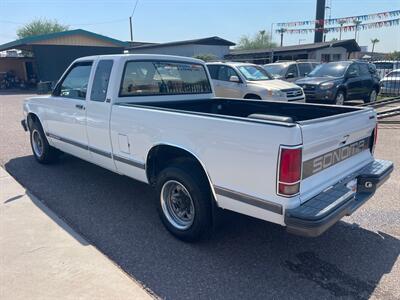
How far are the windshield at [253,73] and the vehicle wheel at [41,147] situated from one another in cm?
666

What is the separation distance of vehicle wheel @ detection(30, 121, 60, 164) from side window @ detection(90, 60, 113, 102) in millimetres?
2162

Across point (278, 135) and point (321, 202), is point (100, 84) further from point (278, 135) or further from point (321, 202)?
point (321, 202)

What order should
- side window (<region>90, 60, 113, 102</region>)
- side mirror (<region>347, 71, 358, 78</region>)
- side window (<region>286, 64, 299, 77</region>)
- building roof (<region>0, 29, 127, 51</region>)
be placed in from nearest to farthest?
side window (<region>90, 60, 113, 102</region>)
side mirror (<region>347, 71, 358, 78</region>)
side window (<region>286, 64, 299, 77</region>)
building roof (<region>0, 29, 127, 51</region>)

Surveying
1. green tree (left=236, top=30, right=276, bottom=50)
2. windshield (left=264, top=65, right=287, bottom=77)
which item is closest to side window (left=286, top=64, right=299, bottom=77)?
windshield (left=264, top=65, right=287, bottom=77)

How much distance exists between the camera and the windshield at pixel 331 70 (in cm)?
1290

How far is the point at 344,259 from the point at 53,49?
29.1 m

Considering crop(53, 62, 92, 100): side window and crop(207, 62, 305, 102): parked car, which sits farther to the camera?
crop(207, 62, 305, 102): parked car

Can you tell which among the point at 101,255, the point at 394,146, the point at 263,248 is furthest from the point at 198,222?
the point at 394,146

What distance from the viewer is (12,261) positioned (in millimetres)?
3352

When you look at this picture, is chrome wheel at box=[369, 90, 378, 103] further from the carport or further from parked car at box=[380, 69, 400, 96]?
the carport

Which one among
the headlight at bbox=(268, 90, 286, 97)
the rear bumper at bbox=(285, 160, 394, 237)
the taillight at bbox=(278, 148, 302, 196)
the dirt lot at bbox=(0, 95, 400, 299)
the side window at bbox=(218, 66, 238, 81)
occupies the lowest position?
the dirt lot at bbox=(0, 95, 400, 299)

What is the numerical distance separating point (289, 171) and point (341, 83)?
35.7ft

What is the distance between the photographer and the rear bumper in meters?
2.64

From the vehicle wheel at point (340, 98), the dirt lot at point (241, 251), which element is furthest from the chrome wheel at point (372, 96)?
the dirt lot at point (241, 251)
